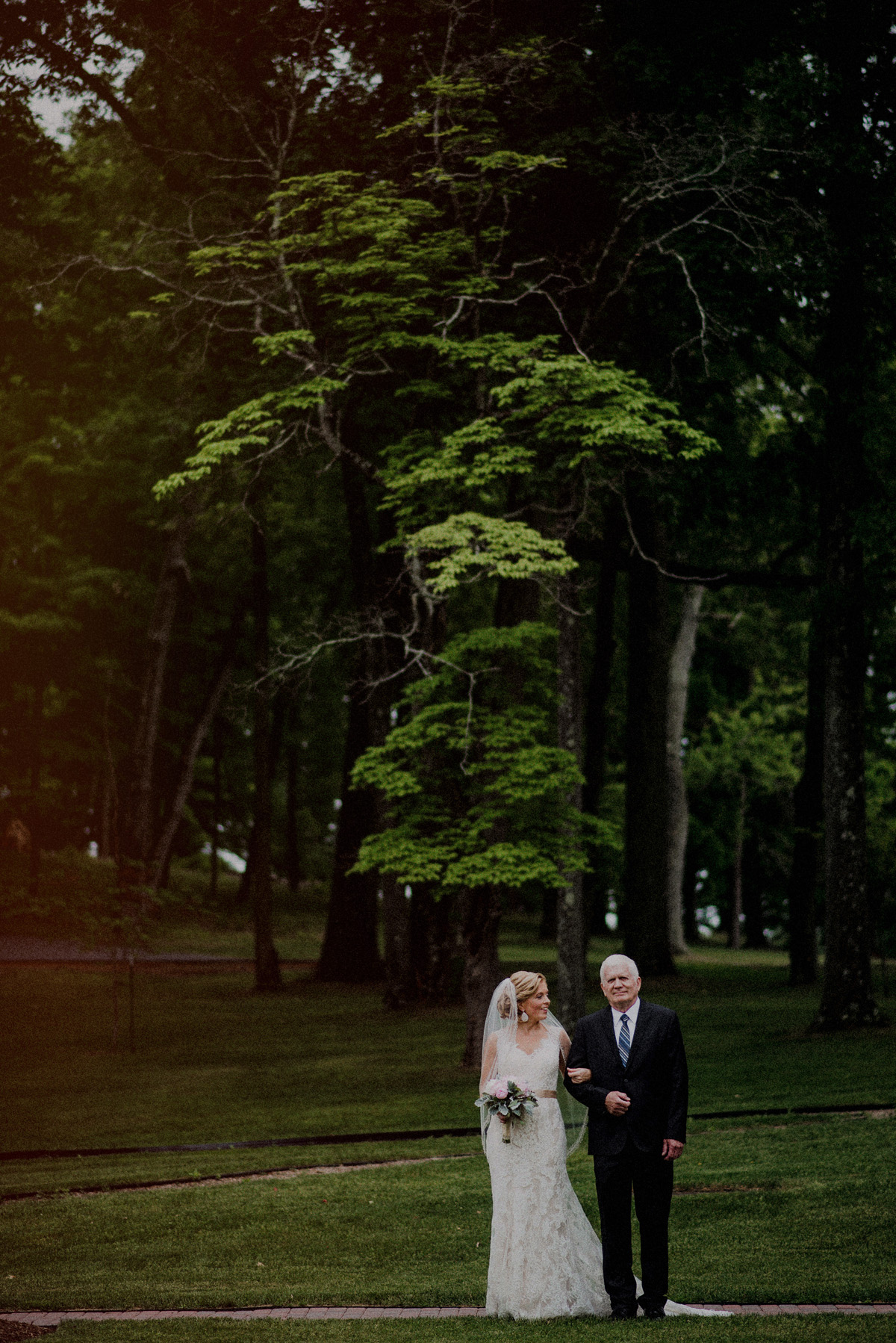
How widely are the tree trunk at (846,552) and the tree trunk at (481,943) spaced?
183 inches

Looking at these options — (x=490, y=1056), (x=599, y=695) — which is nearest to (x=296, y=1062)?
(x=490, y=1056)

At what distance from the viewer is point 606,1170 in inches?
284

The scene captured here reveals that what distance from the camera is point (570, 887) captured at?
61.1 ft

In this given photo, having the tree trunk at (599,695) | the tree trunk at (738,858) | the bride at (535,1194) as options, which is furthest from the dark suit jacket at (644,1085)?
the tree trunk at (738,858)

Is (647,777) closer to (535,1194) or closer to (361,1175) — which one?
(361,1175)

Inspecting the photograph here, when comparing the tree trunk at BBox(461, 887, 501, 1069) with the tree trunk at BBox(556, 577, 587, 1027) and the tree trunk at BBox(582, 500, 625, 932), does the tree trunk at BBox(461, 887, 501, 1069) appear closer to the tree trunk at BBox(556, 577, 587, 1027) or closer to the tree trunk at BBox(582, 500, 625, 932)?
the tree trunk at BBox(556, 577, 587, 1027)

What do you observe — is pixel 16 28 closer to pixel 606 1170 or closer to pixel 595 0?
pixel 595 0

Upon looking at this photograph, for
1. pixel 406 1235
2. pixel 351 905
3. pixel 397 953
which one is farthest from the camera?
pixel 351 905

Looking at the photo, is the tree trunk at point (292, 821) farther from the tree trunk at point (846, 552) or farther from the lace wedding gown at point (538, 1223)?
the lace wedding gown at point (538, 1223)

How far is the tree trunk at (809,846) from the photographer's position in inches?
1123

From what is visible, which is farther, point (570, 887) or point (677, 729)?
point (677, 729)

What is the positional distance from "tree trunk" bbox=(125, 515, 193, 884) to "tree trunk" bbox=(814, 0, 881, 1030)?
720 inches

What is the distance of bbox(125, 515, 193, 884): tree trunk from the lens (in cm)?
3453

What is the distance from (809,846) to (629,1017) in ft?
74.3
